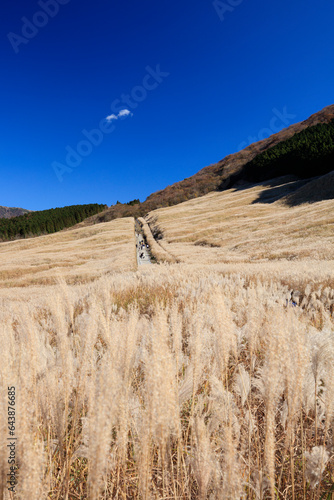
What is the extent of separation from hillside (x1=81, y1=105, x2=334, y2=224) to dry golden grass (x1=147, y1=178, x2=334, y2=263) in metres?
15.8

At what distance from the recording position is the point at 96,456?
2.92ft

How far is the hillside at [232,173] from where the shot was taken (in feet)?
259

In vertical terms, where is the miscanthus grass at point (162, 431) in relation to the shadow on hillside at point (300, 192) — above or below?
below

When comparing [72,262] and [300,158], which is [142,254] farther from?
[300,158]

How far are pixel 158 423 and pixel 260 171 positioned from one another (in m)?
88.3

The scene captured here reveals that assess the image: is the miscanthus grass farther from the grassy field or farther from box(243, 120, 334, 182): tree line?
box(243, 120, 334, 182): tree line

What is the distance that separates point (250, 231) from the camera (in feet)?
122

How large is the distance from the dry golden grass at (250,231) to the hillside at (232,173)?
621 inches

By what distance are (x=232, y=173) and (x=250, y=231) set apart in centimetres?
6143

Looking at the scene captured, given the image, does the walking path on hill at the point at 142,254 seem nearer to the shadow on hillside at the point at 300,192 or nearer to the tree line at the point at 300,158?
the shadow on hillside at the point at 300,192

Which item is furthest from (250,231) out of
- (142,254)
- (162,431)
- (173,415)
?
(162,431)

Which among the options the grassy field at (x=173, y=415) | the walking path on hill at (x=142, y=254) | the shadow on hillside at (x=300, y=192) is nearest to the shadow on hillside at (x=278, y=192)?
the shadow on hillside at (x=300, y=192)

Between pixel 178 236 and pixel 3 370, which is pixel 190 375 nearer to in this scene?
pixel 3 370

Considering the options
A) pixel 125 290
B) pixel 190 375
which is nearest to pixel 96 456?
pixel 190 375
